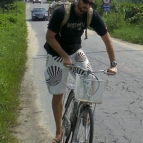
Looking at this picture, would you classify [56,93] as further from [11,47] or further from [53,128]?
[11,47]

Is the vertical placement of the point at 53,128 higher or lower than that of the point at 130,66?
higher

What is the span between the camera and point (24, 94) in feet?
29.2

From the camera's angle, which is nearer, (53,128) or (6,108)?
(53,128)

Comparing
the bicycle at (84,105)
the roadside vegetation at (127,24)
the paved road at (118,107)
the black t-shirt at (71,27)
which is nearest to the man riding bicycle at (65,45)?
the black t-shirt at (71,27)

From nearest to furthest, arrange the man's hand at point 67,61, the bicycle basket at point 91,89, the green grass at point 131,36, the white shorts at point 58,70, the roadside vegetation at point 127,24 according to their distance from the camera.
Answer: the bicycle basket at point 91,89, the man's hand at point 67,61, the white shorts at point 58,70, the green grass at point 131,36, the roadside vegetation at point 127,24

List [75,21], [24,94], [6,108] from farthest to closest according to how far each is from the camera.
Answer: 1. [24,94]
2. [6,108]
3. [75,21]

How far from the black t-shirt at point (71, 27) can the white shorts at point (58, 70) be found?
0.23 ft

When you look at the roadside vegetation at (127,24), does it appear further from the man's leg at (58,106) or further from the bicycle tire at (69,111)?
the man's leg at (58,106)

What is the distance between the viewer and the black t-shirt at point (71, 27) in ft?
14.6

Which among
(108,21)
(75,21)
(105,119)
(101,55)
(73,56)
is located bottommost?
(108,21)

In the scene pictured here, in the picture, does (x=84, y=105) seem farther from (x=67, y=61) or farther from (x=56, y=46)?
(x=56, y=46)

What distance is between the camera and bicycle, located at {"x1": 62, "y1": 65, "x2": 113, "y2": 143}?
13.5 feet

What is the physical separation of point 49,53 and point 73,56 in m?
0.27

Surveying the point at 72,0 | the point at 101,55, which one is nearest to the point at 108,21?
the point at 101,55
